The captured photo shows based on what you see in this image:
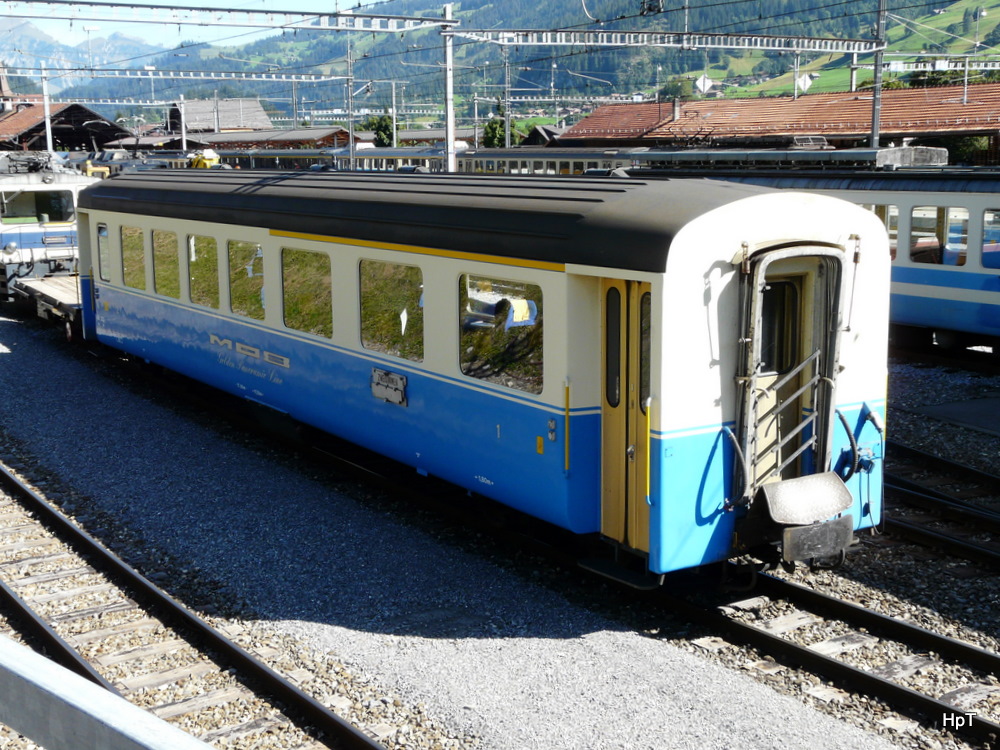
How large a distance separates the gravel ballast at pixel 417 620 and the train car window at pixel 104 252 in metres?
3.39

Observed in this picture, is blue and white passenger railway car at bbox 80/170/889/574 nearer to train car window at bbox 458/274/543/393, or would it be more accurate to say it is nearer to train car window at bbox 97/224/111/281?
train car window at bbox 458/274/543/393

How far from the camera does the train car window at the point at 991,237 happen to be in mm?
15148

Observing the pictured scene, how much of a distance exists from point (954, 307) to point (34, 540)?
485 inches

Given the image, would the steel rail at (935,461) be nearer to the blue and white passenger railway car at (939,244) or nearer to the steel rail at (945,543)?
the steel rail at (945,543)

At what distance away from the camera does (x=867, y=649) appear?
A: 266 inches

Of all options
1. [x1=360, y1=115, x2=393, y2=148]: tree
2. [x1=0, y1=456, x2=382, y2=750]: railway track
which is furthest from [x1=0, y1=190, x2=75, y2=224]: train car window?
[x1=360, y1=115, x2=393, y2=148]: tree

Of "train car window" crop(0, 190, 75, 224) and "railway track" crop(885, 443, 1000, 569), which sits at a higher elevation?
"train car window" crop(0, 190, 75, 224)

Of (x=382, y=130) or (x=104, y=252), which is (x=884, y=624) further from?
(x=382, y=130)

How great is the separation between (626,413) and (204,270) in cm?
647

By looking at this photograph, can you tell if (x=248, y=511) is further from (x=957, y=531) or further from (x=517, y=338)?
(x=957, y=531)

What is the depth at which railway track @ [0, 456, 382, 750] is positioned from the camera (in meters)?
6.00

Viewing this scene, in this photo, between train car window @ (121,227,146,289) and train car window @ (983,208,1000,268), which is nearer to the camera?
train car window @ (121,227,146,289)

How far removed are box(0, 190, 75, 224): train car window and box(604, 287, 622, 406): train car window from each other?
1662 cm
